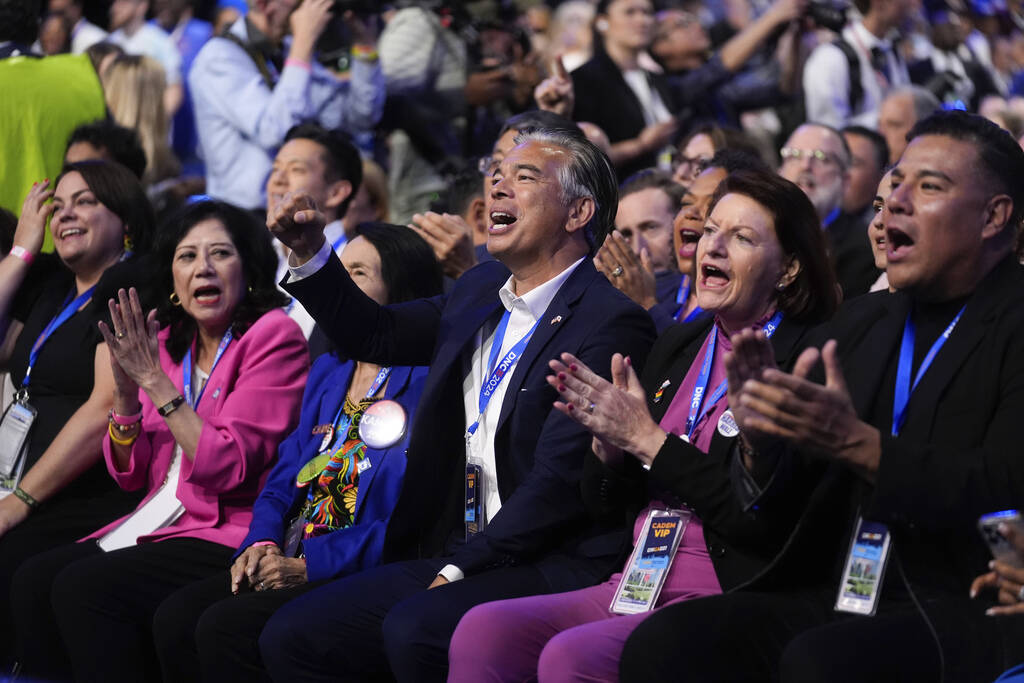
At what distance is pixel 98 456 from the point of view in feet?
16.5

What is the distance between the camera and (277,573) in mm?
4102

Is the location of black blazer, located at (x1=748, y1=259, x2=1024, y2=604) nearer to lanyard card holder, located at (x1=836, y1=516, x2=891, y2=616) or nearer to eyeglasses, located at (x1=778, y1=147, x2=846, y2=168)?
lanyard card holder, located at (x1=836, y1=516, x2=891, y2=616)

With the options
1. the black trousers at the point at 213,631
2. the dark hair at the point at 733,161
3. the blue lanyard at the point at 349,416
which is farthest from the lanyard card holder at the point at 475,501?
the dark hair at the point at 733,161

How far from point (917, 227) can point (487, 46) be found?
4.62 meters

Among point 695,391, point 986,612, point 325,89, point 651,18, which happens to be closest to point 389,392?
point 695,391

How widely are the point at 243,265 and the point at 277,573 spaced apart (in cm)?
125

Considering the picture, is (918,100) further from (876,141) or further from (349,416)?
(349,416)

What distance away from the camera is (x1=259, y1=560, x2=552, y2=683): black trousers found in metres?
3.46

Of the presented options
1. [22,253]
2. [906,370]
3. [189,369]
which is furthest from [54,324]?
[906,370]

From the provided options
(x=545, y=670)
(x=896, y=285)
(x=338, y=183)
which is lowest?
(x=545, y=670)

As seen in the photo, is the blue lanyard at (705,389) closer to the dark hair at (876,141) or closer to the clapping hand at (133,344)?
the clapping hand at (133,344)

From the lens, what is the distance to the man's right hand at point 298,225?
3.84m

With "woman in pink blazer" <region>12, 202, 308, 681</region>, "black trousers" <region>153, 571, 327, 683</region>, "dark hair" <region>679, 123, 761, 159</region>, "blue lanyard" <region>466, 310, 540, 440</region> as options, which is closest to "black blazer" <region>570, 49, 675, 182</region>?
"dark hair" <region>679, 123, 761, 159</region>

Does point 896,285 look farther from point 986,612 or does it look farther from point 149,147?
Answer: point 149,147
